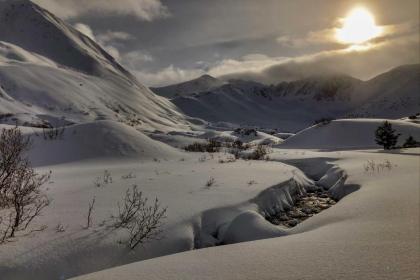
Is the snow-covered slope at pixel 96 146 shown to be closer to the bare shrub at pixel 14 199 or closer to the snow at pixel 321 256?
the bare shrub at pixel 14 199

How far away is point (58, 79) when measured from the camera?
80062 millimetres

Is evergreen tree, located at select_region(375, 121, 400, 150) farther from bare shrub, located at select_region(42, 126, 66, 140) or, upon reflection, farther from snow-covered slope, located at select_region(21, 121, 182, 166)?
bare shrub, located at select_region(42, 126, 66, 140)

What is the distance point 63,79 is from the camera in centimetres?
8225

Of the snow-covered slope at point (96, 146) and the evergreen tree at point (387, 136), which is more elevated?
the evergreen tree at point (387, 136)

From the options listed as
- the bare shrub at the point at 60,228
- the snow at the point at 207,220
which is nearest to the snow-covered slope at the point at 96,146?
the snow at the point at 207,220

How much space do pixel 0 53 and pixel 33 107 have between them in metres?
38.0

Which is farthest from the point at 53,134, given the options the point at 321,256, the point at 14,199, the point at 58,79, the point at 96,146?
the point at 58,79

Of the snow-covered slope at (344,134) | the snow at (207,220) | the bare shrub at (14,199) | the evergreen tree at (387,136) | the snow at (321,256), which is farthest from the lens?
the snow-covered slope at (344,134)

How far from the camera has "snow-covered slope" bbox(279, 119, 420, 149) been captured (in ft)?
122

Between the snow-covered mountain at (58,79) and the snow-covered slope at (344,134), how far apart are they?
29.8 meters

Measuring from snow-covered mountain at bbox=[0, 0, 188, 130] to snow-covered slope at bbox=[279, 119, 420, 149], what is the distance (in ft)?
97.6

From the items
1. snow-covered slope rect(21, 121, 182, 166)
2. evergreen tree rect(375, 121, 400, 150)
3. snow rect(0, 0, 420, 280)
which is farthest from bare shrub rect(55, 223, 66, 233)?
evergreen tree rect(375, 121, 400, 150)

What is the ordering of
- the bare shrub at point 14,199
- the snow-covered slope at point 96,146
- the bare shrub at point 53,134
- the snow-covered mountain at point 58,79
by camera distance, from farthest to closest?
the snow-covered mountain at point 58,79 < the bare shrub at point 53,134 < the snow-covered slope at point 96,146 < the bare shrub at point 14,199

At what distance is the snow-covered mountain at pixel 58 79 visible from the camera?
2514 inches
